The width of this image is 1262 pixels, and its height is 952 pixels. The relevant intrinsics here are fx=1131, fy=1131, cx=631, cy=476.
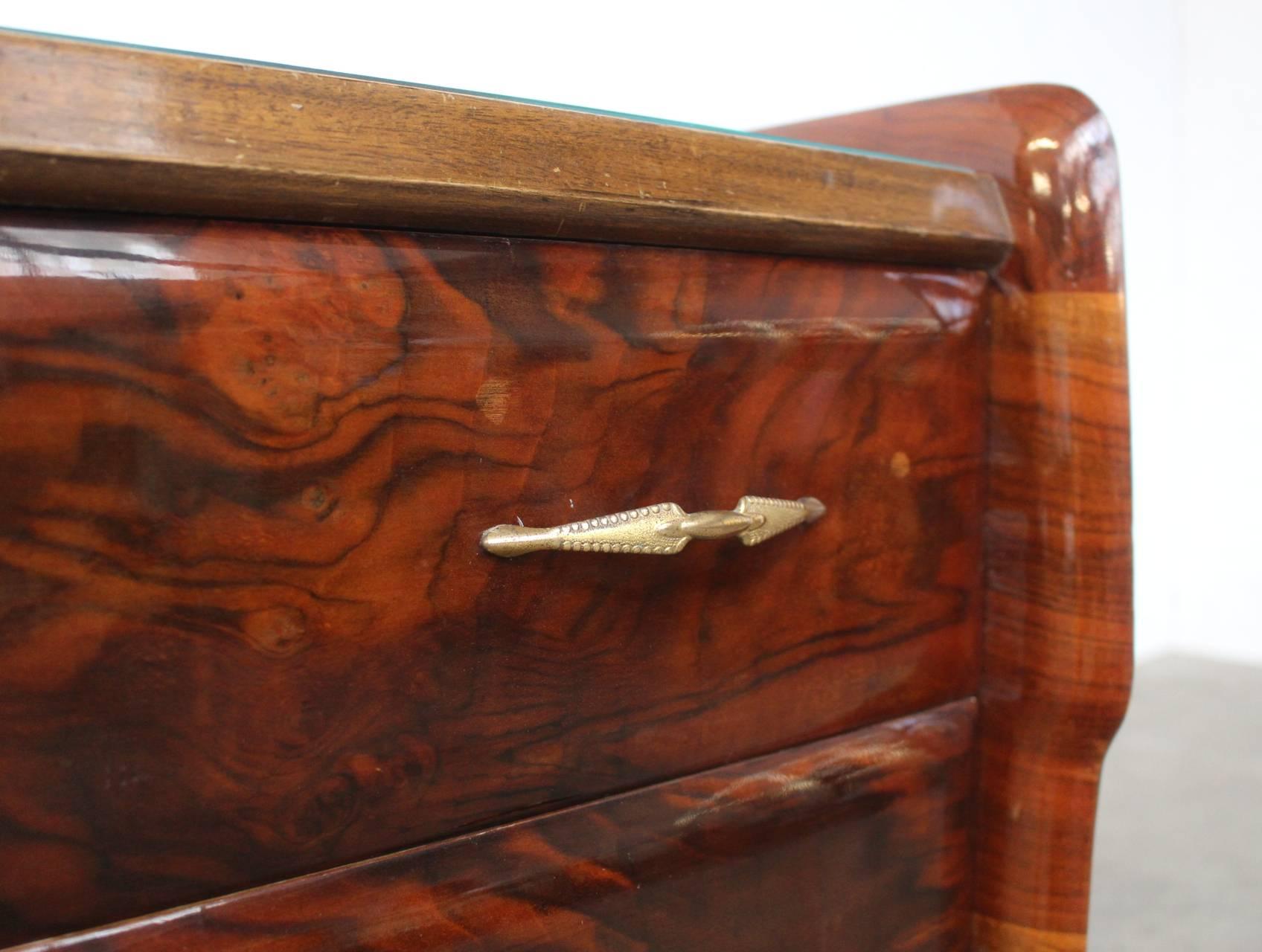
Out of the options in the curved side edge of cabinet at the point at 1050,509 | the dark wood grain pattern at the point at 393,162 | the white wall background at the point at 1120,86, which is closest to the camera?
the dark wood grain pattern at the point at 393,162

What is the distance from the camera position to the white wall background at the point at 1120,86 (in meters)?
0.78

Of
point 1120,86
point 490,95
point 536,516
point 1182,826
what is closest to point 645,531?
point 536,516

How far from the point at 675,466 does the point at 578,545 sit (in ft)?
0.18

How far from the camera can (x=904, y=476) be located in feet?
1.48

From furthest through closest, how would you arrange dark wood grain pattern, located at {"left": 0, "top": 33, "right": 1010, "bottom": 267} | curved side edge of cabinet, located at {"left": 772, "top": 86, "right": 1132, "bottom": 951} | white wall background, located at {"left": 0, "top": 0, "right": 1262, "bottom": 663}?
white wall background, located at {"left": 0, "top": 0, "right": 1262, "bottom": 663}
curved side edge of cabinet, located at {"left": 772, "top": 86, "right": 1132, "bottom": 951}
dark wood grain pattern, located at {"left": 0, "top": 33, "right": 1010, "bottom": 267}

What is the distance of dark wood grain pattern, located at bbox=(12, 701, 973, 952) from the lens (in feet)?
1.04

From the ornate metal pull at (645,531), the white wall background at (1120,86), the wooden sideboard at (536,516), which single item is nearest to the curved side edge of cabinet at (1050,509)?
the wooden sideboard at (536,516)

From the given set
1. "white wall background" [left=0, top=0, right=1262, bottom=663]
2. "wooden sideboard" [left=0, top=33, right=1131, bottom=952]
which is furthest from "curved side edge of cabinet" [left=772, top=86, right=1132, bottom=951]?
"white wall background" [left=0, top=0, right=1262, bottom=663]

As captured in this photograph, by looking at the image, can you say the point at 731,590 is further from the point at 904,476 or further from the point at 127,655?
the point at 127,655

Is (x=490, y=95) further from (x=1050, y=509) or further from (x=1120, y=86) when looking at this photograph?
(x=1120, y=86)

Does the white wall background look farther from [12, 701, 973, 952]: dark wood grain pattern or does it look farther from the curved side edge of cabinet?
[12, 701, 973, 952]: dark wood grain pattern

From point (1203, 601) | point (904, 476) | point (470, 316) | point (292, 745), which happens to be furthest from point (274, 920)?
point (1203, 601)

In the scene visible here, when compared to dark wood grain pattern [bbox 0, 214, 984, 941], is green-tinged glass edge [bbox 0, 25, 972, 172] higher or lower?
higher

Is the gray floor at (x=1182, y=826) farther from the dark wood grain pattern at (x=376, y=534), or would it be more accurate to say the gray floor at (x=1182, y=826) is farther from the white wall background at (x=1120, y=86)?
the dark wood grain pattern at (x=376, y=534)
